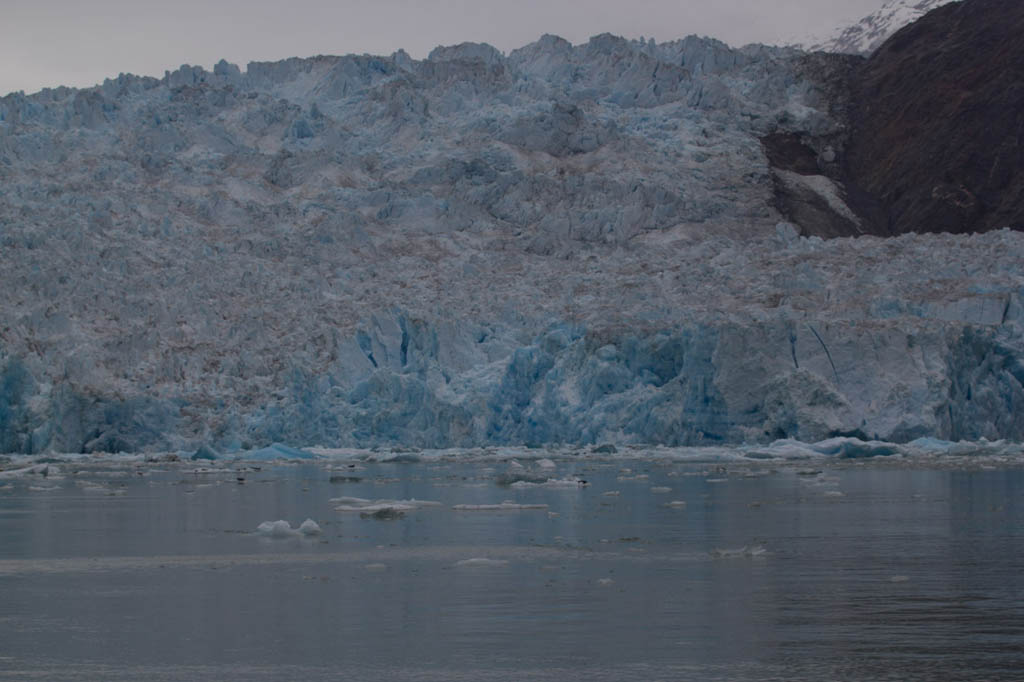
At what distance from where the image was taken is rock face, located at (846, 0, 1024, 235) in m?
41.0

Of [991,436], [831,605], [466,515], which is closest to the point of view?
[831,605]

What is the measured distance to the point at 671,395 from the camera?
2158 cm

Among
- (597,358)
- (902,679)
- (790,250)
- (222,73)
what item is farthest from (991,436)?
(222,73)

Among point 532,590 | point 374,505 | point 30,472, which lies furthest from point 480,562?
point 30,472

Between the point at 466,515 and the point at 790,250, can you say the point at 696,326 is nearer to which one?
the point at 790,250

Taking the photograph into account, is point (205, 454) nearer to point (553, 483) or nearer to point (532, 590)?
point (553, 483)

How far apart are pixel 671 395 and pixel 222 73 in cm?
2475

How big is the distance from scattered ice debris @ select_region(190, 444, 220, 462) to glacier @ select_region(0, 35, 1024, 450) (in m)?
0.80

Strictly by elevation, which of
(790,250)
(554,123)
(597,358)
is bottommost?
(597,358)

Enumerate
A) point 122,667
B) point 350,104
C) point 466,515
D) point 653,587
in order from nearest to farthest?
point 122,667 → point 653,587 → point 466,515 → point 350,104

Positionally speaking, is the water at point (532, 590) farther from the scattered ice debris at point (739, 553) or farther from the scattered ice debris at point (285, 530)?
the scattered ice debris at point (285, 530)

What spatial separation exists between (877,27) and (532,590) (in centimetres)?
5120

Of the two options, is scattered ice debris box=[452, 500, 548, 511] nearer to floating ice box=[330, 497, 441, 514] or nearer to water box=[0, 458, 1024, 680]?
water box=[0, 458, 1024, 680]

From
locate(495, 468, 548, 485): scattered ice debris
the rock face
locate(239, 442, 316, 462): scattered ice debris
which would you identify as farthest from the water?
the rock face
